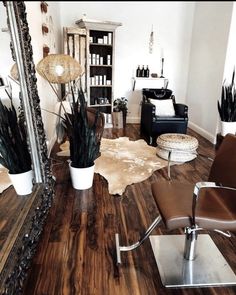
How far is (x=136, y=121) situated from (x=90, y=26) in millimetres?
2242

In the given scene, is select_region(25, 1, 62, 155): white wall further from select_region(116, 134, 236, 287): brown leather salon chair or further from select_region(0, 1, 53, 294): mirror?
select_region(116, 134, 236, 287): brown leather salon chair

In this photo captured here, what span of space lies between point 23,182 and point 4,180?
20 centimetres

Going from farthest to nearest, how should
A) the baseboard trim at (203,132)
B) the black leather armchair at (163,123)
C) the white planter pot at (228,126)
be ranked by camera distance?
1. the baseboard trim at (203,132)
2. the black leather armchair at (163,123)
3. the white planter pot at (228,126)

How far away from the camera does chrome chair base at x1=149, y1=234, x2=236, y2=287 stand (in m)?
1.53

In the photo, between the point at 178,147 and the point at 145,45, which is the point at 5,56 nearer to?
the point at 178,147

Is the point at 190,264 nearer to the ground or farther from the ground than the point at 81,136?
nearer to the ground

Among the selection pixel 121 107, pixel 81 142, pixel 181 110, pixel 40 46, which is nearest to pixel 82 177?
pixel 81 142

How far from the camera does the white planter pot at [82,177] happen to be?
8.16ft

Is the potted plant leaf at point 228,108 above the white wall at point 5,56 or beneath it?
beneath

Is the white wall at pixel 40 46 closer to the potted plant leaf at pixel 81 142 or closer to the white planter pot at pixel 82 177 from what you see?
the potted plant leaf at pixel 81 142

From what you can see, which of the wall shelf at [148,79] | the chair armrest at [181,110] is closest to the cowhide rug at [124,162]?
the chair armrest at [181,110]

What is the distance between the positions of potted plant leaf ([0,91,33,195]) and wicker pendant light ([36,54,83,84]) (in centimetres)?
123

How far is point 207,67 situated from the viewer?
4590mm

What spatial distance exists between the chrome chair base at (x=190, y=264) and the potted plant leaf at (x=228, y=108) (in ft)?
8.03
